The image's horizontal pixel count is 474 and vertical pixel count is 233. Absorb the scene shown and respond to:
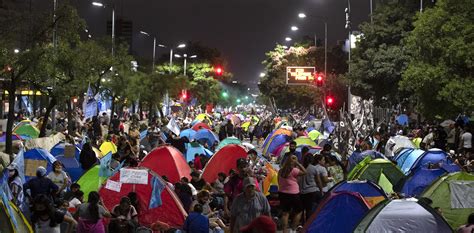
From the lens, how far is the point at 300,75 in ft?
201

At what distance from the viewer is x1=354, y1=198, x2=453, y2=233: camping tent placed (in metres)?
11.9

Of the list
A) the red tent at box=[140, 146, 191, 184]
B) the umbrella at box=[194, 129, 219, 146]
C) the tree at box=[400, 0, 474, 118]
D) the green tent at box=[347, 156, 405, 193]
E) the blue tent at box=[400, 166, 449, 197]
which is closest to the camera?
the blue tent at box=[400, 166, 449, 197]

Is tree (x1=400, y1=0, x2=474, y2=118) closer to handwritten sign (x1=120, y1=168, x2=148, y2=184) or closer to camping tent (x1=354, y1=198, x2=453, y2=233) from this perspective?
handwritten sign (x1=120, y1=168, x2=148, y2=184)

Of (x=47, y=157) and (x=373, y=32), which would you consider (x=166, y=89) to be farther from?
(x=47, y=157)

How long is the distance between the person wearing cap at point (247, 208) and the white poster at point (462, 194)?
4.30 m

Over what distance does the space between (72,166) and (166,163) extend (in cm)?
225

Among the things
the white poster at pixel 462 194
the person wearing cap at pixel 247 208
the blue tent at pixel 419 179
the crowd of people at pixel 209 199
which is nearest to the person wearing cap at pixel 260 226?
the crowd of people at pixel 209 199

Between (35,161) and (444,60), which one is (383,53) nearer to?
(444,60)

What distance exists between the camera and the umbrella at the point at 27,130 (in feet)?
106

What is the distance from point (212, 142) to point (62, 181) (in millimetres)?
20136

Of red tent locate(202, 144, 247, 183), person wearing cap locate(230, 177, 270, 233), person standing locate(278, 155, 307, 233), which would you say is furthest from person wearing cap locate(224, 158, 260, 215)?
red tent locate(202, 144, 247, 183)

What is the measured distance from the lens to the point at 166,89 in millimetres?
58562

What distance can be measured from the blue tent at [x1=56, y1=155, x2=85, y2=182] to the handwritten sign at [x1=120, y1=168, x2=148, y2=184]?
5.23 m

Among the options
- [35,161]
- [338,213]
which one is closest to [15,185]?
[35,161]
